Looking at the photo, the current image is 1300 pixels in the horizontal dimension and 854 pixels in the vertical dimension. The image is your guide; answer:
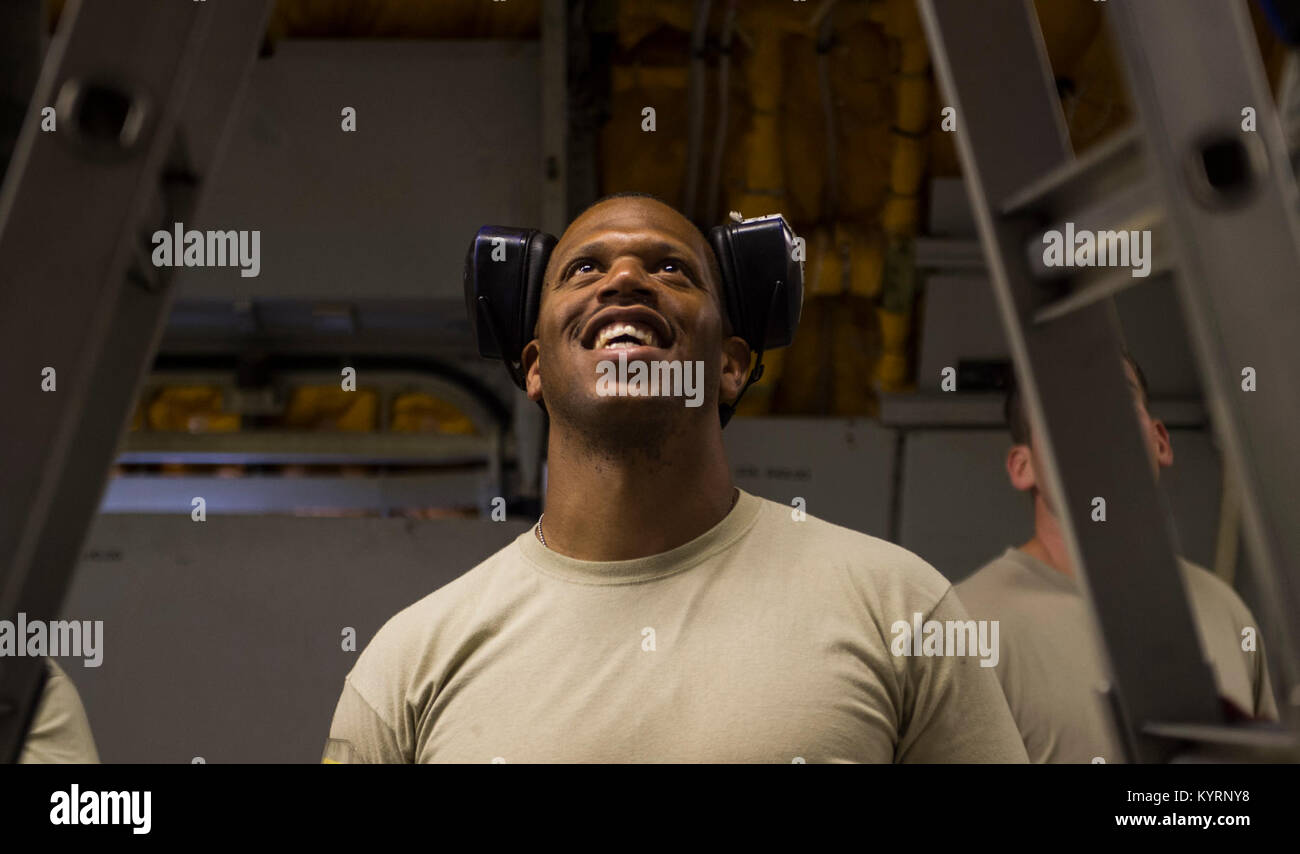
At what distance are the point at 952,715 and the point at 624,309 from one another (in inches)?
27.2

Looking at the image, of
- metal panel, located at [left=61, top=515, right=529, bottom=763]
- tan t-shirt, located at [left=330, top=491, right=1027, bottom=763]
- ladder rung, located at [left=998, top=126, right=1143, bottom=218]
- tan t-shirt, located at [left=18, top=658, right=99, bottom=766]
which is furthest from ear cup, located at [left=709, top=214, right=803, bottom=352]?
metal panel, located at [left=61, top=515, right=529, bottom=763]

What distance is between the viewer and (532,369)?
1.89 metres

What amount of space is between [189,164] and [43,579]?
38cm

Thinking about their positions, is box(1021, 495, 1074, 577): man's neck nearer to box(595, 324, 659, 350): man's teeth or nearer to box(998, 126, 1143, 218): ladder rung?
box(595, 324, 659, 350): man's teeth

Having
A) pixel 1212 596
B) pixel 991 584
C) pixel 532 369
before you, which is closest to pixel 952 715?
pixel 532 369

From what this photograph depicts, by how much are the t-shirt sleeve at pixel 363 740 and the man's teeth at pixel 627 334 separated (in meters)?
0.58

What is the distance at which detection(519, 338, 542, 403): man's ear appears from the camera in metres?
1.87

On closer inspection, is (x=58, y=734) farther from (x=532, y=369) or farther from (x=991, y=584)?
(x=991, y=584)
